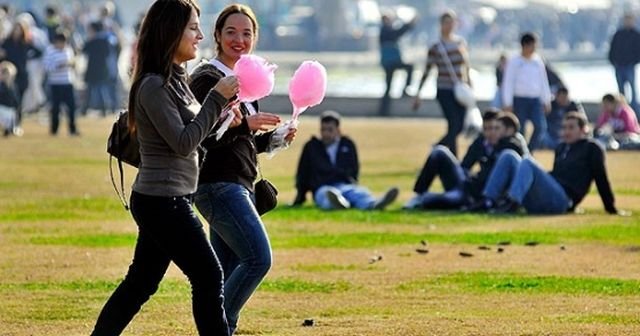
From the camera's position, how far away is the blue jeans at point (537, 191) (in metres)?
18.8

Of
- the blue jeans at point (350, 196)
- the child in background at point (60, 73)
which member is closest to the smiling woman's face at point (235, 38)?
the blue jeans at point (350, 196)

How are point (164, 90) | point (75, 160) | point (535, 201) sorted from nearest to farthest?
point (164, 90), point (535, 201), point (75, 160)

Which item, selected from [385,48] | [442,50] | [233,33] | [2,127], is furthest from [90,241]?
[385,48]

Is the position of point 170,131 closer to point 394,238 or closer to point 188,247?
point 188,247

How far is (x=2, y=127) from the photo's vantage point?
108 feet

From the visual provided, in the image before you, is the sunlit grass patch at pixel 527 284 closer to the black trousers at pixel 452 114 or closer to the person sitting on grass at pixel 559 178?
the person sitting on grass at pixel 559 178

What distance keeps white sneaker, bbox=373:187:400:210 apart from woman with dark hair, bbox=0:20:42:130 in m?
16.0

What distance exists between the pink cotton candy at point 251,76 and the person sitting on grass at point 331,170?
10240mm

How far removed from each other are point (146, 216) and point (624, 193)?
44.0 ft

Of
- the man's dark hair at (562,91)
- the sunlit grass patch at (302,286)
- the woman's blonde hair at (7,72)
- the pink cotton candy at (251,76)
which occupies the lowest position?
the woman's blonde hair at (7,72)

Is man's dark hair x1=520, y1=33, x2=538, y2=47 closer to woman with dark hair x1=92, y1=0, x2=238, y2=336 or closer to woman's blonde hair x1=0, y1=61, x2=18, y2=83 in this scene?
woman's blonde hair x1=0, y1=61, x2=18, y2=83

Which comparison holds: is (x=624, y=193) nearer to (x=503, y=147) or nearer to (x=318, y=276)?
(x=503, y=147)

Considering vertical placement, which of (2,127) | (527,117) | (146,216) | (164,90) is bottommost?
(2,127)

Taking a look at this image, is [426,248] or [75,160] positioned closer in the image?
[426,248]
